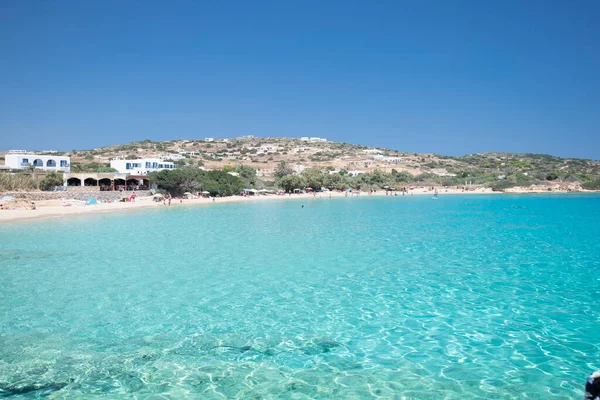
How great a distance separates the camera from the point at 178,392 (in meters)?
6.10

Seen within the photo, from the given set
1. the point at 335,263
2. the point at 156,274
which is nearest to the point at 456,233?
the point at 335,263

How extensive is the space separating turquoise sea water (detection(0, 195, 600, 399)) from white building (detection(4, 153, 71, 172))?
58072 mm

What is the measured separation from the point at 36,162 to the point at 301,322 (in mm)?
71944


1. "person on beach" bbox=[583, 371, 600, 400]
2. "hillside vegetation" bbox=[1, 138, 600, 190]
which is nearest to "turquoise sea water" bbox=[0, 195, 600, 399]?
"person on beach" bbox=[583, 371, 600, 400]

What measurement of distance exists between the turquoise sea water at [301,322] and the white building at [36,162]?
58.1 meters

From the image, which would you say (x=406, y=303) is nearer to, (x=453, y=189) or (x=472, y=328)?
(x=472, y=328)

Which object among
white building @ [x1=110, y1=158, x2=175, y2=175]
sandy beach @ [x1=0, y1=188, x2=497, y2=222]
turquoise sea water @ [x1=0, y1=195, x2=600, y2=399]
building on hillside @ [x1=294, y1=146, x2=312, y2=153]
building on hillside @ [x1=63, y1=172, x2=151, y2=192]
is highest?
building on hillside @ [x1=294, y1=146, x2=312, y2=153]

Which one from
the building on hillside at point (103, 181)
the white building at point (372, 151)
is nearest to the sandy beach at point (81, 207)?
the building on hillside at point (103, 181)

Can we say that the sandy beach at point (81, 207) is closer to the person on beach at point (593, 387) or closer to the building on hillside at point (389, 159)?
the person on beach at point (593, 387)

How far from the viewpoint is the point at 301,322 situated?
891 centimetres

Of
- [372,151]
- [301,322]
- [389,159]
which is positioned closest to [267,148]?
[372,151]

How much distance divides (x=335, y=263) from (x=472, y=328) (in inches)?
272

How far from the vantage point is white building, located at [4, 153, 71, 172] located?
66000 millimetres

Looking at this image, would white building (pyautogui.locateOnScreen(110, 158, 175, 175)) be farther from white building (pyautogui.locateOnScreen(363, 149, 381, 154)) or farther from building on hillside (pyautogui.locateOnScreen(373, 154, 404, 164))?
white building (pyautogui.locateOnScreen(363, 149, 381, 154))
